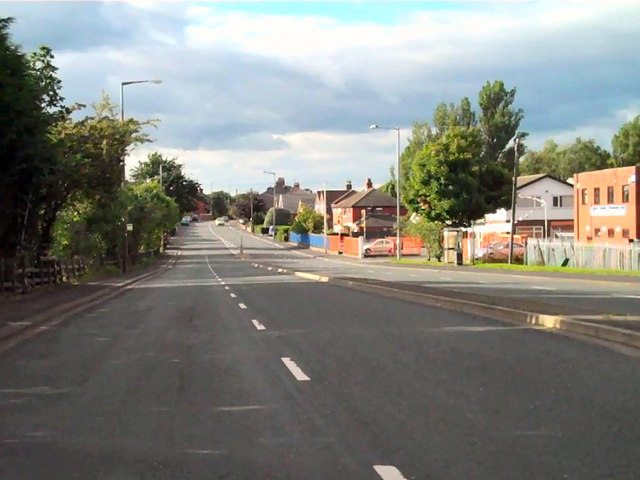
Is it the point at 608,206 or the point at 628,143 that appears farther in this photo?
the point at 628,143

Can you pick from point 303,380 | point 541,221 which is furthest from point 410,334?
point 541,221

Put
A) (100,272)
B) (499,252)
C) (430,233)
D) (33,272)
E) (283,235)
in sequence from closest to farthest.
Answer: (33,272) < (100,272) < (499,252) < (430,233) < (283,235)

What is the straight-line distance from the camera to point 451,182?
223 ft

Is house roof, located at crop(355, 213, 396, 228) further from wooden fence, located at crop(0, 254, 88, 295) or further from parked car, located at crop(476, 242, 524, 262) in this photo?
wooden fence, located at crop(0, 254, 88, 295)

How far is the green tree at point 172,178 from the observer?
133m

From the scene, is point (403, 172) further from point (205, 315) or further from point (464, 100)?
point (205, 315)

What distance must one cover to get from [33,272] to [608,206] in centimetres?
4859

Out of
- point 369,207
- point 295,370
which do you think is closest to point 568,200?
point 369,207

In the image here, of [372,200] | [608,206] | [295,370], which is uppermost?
[372,200]

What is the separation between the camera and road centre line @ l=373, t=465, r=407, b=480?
22.1 feet

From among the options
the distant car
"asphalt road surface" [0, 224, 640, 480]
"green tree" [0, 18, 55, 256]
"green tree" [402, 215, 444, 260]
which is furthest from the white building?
"asphalt road surface" [0, 224, 640, 480]

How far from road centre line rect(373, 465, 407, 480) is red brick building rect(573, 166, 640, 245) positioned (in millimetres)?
58841

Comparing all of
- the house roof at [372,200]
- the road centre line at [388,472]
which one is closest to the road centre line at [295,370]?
the road centre line at [388,472]

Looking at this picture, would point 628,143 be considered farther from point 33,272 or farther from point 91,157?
point 33,272
